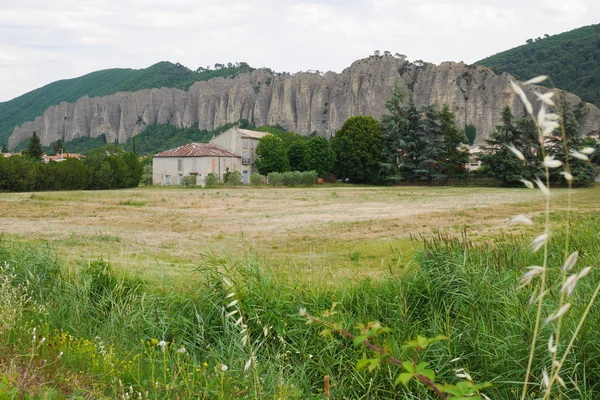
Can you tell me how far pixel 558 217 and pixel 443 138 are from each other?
41423 mm

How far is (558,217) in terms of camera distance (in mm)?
14953

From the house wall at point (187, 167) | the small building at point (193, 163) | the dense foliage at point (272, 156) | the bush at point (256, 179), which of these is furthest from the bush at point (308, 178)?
the house wall at point (187, 167)

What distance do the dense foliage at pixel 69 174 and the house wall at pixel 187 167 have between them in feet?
32.5

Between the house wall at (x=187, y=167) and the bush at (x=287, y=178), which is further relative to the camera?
the house wall at (x=187, y=167)

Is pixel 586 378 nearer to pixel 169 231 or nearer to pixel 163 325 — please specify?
pixel 163 325

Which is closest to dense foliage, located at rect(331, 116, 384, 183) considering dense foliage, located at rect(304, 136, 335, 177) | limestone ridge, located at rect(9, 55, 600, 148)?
dense foliage, located at rect(304, 136, 335, 177)

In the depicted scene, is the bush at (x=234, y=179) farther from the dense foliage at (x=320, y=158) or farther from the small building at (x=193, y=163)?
the dense foliage at (x=320, y=158)

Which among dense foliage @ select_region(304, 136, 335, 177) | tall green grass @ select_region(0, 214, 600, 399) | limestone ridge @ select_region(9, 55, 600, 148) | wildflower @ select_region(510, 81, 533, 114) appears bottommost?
tall green grass @ select_region(0, 214, 600, 399)

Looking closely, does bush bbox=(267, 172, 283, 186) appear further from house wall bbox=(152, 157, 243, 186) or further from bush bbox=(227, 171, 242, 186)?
house wall bbox=(152, 157, 243, 186)

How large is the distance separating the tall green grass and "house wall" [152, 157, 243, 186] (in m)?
57.9

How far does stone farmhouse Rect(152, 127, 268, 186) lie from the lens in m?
64.0

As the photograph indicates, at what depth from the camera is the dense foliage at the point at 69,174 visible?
40938mm

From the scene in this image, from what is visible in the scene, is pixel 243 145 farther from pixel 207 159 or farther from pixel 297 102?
pixel 297 102

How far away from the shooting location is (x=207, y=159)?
63969mm
